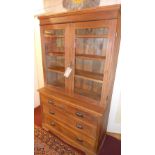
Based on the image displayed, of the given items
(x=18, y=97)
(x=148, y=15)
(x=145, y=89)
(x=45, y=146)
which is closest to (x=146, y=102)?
(x=145, y=89)

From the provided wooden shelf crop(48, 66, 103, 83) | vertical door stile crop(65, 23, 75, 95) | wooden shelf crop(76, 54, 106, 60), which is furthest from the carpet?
wooden shelf crop(76, 54, 106, 60)

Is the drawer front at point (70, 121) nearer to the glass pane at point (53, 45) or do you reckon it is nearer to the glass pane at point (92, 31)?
the glass pane at point (53, 45)

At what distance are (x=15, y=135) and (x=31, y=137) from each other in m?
0.10

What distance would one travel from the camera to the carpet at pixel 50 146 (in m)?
1.64

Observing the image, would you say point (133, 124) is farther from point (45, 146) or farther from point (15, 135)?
point (45, 146)

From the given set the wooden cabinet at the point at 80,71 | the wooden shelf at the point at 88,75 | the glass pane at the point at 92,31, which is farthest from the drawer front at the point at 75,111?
the glass pane at the point at 92,31

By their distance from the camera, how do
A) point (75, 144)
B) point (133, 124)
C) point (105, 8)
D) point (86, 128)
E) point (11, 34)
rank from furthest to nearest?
point (75, 144), point (86, 128), point (105, 8), point (133, 124), point (11, 34)

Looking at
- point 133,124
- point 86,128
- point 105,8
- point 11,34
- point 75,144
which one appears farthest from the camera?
point 75,144

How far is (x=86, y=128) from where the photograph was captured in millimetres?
1494

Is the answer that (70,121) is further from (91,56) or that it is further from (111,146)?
(91,56)

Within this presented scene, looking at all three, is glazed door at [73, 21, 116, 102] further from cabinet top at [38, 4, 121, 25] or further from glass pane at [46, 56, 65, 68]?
glass pane at [46, 56, 65, 68]

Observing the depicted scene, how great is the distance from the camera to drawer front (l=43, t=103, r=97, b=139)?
1461mm

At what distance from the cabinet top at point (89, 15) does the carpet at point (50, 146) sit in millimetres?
1813

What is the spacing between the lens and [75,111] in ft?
4.99
